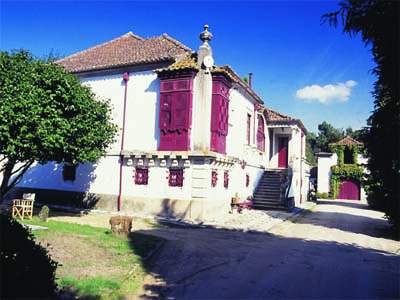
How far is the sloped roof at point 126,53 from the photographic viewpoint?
17984 millimetres

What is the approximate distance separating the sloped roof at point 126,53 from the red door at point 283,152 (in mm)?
13140

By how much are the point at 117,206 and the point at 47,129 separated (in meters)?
6.56

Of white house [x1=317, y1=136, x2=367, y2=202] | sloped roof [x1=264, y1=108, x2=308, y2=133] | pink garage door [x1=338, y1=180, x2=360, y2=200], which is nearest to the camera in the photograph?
sloped roof [x1=264, y1=108, x2=308, y2=133]

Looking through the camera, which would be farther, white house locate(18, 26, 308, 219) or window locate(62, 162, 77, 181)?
window locate(62, 162, 77, 181)

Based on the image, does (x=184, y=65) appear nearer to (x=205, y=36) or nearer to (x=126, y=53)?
(x=205, y=36)

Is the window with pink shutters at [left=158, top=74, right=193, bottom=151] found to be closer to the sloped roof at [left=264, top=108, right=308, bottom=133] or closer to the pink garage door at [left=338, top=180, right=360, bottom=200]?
the sloped roof at [left=264, top=108, right=308, bottom=133]

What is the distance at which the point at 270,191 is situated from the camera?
23.8m

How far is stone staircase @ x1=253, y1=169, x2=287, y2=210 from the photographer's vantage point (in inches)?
892

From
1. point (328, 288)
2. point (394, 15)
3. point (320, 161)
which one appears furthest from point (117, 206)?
point (320, 161)

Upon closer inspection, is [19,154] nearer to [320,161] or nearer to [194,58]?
[194,58]

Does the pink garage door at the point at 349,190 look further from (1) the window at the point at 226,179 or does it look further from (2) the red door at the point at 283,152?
(1) the window at the point at 226,179

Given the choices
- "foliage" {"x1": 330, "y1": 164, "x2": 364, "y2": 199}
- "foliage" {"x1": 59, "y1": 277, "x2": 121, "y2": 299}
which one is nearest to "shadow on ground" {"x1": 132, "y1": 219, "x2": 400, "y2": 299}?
"foliage" {"x1": 59, "y1": 277, "x2": 121, "y2": 299}

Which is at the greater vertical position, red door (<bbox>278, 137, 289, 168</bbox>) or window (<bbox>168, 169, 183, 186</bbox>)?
red door (<bbox>278, 137, 289, 168</bbox>)

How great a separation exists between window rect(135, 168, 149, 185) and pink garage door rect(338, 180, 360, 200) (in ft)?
101
